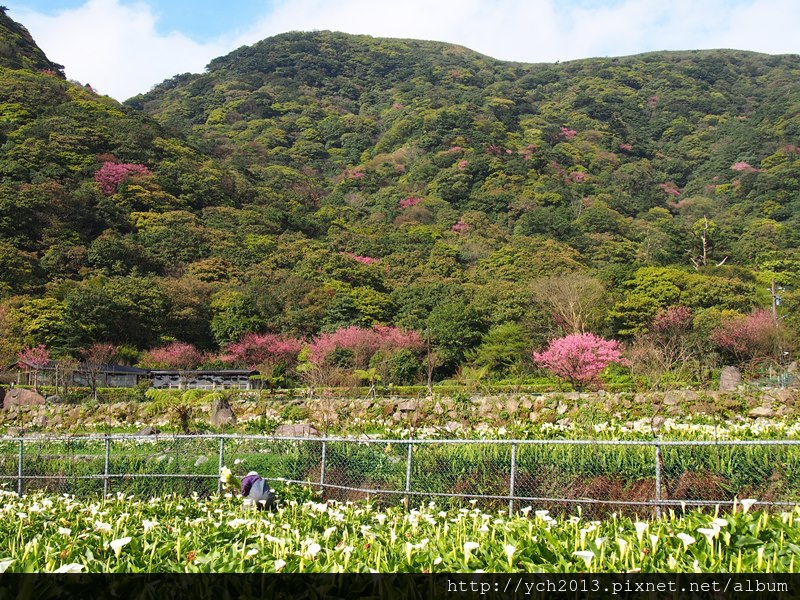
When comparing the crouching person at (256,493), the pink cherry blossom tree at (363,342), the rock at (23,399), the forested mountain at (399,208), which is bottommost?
the rock at (23,399)

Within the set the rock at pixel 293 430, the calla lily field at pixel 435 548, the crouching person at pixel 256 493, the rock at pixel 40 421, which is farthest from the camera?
the rock at pixel 40 421

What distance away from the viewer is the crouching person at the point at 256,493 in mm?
6461

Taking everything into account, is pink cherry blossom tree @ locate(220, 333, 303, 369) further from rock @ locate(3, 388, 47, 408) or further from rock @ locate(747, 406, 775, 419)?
rock @ locate(747, 406, 775, 419)

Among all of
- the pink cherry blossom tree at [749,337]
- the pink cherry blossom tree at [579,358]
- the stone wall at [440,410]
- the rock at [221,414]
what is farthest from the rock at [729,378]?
the rock at [221,414]

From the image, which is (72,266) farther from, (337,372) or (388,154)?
(388,154)

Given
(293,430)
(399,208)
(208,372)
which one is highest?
(399,208)

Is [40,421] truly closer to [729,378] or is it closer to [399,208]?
[729,378]

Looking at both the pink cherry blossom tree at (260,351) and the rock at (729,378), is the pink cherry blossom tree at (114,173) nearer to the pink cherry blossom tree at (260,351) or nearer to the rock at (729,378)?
the pink cherry blossom tree at (260,351)

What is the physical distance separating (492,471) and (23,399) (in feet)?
66.2

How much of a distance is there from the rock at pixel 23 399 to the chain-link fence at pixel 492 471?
11633 millimetres

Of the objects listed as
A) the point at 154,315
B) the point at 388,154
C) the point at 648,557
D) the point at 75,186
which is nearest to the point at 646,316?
the point at 154,315

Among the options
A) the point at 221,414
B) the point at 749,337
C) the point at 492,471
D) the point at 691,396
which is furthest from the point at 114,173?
the point at 492,471

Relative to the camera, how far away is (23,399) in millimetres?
22953

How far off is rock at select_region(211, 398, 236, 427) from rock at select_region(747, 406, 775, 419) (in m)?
13.0
